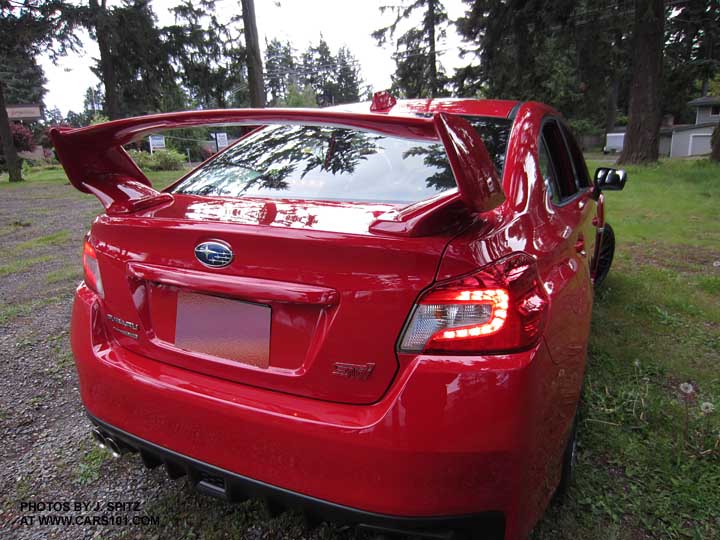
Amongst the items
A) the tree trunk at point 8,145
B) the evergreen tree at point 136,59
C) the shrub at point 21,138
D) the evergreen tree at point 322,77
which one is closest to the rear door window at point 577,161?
the evergreen tree at point 136,59

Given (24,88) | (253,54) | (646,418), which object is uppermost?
(24,88)

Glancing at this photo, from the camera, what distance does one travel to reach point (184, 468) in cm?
154

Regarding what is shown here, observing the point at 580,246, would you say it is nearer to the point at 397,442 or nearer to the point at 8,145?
the point at 397,442

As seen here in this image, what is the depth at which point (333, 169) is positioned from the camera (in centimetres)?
199

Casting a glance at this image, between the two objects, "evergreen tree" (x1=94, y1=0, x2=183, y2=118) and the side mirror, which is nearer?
the side mirror

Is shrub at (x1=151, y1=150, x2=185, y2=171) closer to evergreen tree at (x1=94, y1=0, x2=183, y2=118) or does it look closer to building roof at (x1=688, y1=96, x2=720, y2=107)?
evergreen tree at (x1=94, y1=0, x2=183, y2=118)

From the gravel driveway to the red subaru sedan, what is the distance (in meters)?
0.40

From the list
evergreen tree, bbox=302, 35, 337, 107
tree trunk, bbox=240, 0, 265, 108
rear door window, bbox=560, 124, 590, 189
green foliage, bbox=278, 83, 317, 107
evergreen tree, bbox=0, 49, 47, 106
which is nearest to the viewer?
rear door window, bbox=560, 124, 590, 189

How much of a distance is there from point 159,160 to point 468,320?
895 inches

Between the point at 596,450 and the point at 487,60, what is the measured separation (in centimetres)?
1558

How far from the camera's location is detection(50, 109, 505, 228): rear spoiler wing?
4.00 ft

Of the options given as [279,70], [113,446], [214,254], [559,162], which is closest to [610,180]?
[559,162]

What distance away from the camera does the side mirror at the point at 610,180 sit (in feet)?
10.3

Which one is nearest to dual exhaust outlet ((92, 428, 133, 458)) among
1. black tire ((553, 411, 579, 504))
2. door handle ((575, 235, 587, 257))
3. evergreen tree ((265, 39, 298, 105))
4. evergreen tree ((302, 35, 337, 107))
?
black tire ((553, 411, 579, 504))
